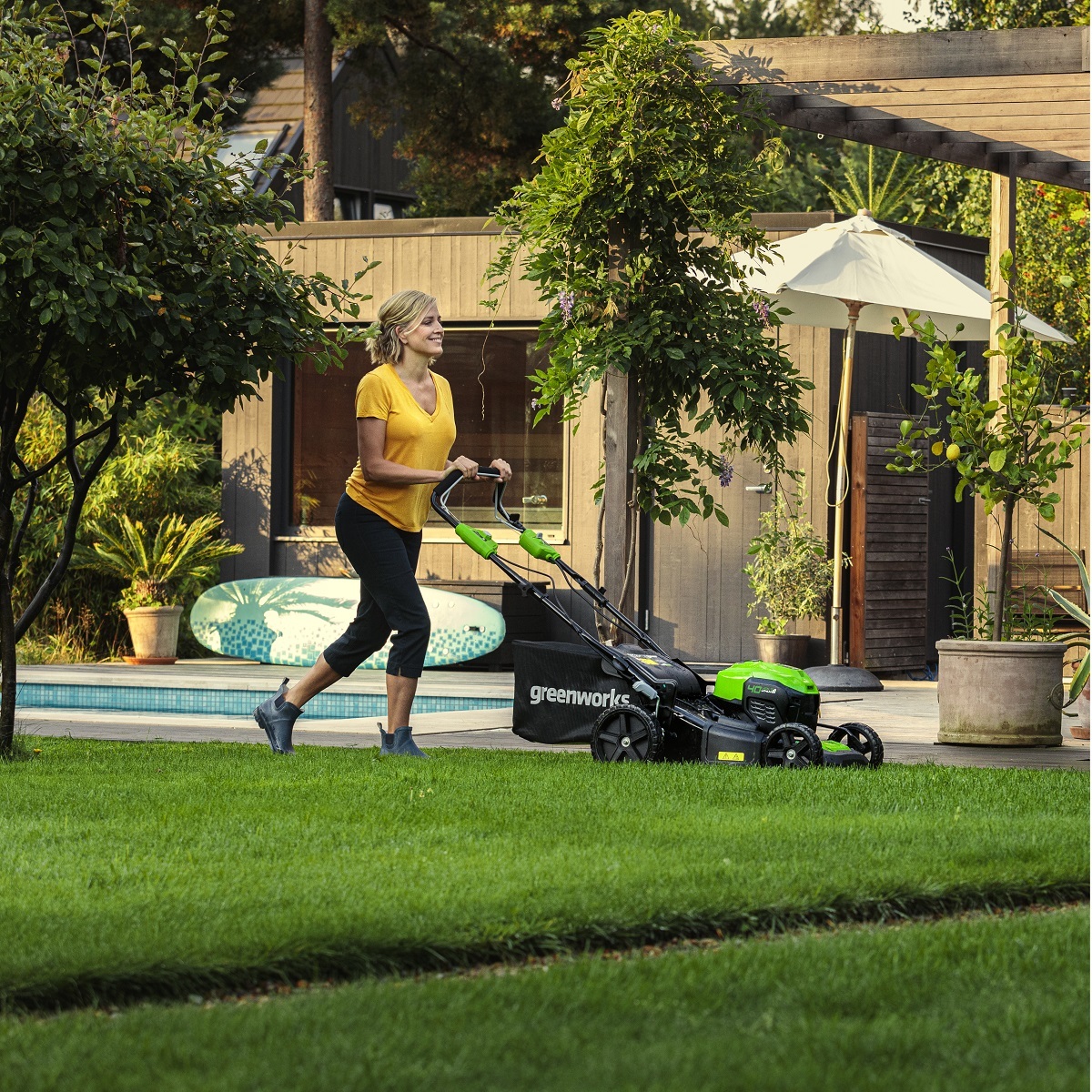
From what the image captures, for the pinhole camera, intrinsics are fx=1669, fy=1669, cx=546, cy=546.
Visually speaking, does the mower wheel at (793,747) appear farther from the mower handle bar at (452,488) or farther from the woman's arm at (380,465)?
the woman's arm at (380,465)

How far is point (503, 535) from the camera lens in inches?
519

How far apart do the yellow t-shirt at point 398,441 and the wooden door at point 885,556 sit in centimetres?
606

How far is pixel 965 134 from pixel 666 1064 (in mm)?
7589

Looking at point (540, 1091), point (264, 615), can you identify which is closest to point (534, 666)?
point (540, 1091)

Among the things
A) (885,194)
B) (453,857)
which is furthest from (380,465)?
(885,194)

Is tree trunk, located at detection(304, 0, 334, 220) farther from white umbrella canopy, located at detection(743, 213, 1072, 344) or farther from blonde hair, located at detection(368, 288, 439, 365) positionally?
blonde hair, located at detection(368, 288, 439, 365)

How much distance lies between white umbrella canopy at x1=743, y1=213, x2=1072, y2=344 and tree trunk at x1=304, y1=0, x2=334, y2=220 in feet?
23.7

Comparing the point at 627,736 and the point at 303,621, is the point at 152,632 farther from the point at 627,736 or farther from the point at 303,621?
the point at 627,736

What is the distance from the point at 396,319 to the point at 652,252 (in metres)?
1.87

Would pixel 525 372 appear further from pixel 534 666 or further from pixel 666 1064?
pixel 666 1064

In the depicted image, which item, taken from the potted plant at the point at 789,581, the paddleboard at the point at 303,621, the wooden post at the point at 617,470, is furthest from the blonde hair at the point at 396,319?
the paddleboard at the point at 303,621

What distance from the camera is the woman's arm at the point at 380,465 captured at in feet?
21.0

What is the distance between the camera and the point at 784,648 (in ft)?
38.0

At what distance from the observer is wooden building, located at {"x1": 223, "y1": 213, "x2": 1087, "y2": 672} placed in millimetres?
12250
